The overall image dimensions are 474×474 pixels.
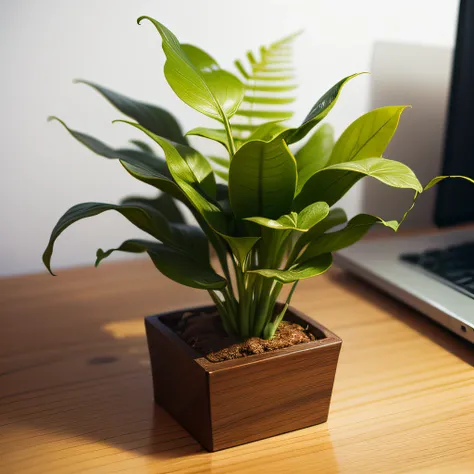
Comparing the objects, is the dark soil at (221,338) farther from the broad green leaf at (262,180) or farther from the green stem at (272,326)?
the broad green leaf at (262,180)

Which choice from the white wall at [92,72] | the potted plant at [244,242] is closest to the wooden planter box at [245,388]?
the potted plant at [244,242]

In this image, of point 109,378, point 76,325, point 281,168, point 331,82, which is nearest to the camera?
point 281,168

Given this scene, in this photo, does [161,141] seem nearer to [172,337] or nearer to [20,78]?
[172,337]

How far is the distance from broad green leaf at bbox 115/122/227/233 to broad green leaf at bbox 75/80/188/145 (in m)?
0.07

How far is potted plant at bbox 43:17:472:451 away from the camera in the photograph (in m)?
0.53

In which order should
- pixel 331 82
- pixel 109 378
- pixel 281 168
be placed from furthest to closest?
1. pixel 331 82
2. pixel 109 378
3. pixel 281 168

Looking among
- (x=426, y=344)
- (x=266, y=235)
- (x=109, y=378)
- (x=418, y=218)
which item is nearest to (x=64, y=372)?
(x=109, y=378)

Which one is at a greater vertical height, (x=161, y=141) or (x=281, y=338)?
(x=161, y=141)

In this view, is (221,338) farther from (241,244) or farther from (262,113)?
(262,113)

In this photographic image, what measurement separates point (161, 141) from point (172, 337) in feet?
0.59

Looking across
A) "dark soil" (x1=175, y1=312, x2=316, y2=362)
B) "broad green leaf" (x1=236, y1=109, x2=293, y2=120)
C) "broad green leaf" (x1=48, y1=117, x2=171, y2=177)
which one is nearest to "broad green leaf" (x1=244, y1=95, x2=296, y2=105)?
"broad green leaf" (x1=236, y1=109, x2=293, y2=120)

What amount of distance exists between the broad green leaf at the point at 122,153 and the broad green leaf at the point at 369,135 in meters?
0.17

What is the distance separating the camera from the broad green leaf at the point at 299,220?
0.49 meters

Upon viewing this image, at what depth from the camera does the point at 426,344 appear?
0.78 metres
